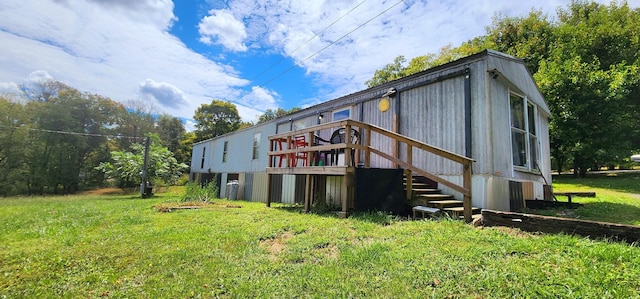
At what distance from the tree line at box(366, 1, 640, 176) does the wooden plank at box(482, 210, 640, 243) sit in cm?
1511

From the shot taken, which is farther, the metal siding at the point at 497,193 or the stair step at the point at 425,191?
the stair step at the point at 425,191

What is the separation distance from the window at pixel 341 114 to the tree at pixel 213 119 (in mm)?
25337

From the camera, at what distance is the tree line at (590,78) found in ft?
45.9

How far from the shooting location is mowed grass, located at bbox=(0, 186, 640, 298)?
2.06 metres

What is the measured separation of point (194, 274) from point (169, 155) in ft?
62.8

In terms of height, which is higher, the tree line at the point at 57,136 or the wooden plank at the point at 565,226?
the tree line at the point at 57,136

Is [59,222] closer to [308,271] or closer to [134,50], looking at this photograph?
[308,271]

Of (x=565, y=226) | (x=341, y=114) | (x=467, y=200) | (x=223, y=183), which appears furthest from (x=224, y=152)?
(x=565, y=226)

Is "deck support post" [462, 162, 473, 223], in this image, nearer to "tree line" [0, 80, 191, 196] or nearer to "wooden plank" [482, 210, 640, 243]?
"wooden plank" [482, 210, 640, 243]

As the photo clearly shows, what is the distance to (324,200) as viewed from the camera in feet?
21.4

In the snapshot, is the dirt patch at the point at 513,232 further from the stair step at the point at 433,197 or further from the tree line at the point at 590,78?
the tree line at the point at 590,78

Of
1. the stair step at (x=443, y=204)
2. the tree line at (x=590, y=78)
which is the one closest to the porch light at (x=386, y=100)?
the stair step at (x=443, y=204)

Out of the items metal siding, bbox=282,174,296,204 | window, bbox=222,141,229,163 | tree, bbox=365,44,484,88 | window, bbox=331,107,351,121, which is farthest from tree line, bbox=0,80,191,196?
tree, bbox=365,44,484,88

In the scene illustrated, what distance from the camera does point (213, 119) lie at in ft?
105
